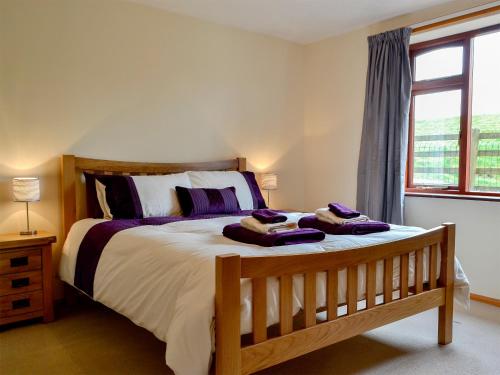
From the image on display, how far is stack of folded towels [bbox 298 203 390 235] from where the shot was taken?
237 cm

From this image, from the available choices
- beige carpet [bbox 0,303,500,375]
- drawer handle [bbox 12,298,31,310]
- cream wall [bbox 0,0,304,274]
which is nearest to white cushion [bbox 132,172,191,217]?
cream wall [bbox 0,0,304,274]

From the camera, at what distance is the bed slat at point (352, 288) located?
195 cm

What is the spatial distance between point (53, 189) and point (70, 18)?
128 cm

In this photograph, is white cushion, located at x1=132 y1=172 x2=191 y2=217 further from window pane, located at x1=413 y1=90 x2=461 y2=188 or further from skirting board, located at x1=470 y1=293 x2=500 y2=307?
skirting board, located at x1=470 y1=293 x2=500 y2=307

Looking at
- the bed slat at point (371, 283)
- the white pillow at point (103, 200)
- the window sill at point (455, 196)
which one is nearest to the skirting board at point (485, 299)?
the window sill at point (455, 196)

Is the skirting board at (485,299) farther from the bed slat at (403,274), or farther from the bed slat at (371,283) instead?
the bed slat at (371,283)

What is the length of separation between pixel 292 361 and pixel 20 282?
1768mm

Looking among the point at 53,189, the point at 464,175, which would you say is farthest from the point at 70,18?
the point at 464,175

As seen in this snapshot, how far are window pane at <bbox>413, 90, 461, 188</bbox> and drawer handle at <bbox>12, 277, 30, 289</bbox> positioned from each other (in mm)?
3281

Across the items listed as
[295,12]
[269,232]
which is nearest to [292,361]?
[269,232]

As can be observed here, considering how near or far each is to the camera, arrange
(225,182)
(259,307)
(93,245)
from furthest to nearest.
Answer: (225,182), (93,245), (259,307)

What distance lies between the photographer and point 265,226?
2143 mm

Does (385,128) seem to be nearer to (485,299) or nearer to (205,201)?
(485,299)

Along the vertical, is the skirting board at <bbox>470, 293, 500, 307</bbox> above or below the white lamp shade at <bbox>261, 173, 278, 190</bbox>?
below
